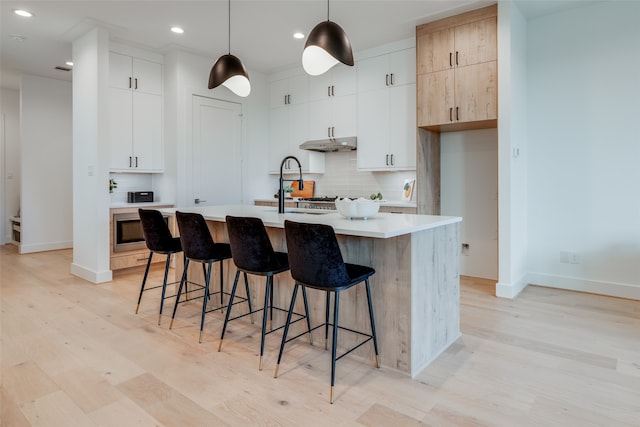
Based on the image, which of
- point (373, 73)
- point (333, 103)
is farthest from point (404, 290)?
point (333, 103)

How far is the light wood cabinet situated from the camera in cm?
568

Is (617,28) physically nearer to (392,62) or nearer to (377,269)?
(392,62)

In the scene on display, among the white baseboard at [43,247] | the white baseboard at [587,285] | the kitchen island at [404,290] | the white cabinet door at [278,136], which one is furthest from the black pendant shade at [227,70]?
the white baseboard at [43,247]

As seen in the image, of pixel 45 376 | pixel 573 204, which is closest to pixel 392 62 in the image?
pixel 573 204

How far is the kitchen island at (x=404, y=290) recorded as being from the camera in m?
2.20

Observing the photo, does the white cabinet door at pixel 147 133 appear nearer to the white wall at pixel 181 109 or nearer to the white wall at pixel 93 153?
the white wall at pixel 181 109

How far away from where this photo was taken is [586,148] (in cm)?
387

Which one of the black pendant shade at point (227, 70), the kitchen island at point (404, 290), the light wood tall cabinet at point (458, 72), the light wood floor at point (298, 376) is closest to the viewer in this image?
the light wood floor at point (298, 376)

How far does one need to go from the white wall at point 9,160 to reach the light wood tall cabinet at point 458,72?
710 centimetres

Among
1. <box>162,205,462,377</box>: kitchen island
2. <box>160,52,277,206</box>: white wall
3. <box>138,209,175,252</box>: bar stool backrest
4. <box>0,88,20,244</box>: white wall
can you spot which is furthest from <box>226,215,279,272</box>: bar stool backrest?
<box>0,88,20,244</box>: white wall

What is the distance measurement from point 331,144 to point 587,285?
10.8 ft

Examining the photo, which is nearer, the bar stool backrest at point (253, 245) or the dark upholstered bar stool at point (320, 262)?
the dark upholstered bar stool at point (320, 262)

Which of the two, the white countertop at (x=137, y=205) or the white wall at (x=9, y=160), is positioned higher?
the white wall at (x=9, y=160)

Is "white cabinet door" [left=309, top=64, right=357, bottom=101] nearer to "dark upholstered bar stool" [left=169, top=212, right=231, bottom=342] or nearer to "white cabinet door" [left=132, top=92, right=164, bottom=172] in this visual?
"white cabinet door" [left=132, top=92, right=164, bottom=172]
